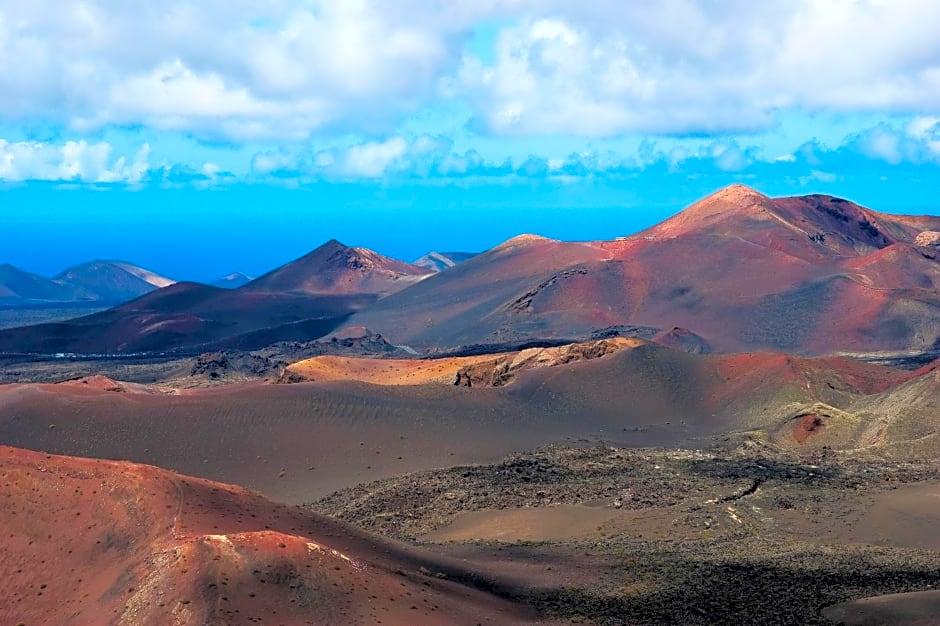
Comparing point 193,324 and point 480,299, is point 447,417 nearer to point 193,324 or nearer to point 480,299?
point 480,299

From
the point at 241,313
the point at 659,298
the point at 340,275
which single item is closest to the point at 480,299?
the point at 659,298

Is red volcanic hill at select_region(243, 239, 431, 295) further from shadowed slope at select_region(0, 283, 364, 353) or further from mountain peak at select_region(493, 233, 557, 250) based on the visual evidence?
mountain peak at select_region(493, 233, 557, 250)

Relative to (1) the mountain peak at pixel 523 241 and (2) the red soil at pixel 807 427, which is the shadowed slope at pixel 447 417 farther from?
(1) the mountain peak at pixel 523 241

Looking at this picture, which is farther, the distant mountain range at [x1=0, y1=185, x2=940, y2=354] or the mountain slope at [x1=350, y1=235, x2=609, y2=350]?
the mountain slope at [x1=350, y1=235, x2=609, y2=350]

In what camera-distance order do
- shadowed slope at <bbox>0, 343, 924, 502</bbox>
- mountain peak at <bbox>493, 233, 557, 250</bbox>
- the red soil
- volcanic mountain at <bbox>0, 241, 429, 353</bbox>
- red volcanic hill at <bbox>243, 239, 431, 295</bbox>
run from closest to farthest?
shadowed slope at <bbox>0, 343, 924, 502</bbox> < the red soil < volcanic mountain at <bbox>0, 241, 429, 353</bbox> < mountain peak at <bbox>493, 233, 557, 250</bbox> < red volcanic hill at <bbox>243, 239, 431, 295</bbox>

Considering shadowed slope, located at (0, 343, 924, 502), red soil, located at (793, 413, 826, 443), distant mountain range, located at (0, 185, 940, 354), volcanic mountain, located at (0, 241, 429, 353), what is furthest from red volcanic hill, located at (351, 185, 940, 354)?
red soil, located at (793, 413, 826, 443)

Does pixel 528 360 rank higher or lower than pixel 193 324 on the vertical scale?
lower

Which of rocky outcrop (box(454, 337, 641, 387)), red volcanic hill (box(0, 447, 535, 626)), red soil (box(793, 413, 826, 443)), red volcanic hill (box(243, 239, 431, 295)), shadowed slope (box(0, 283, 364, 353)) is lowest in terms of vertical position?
red volcanic hill (box(0, 447, 535, 626))
